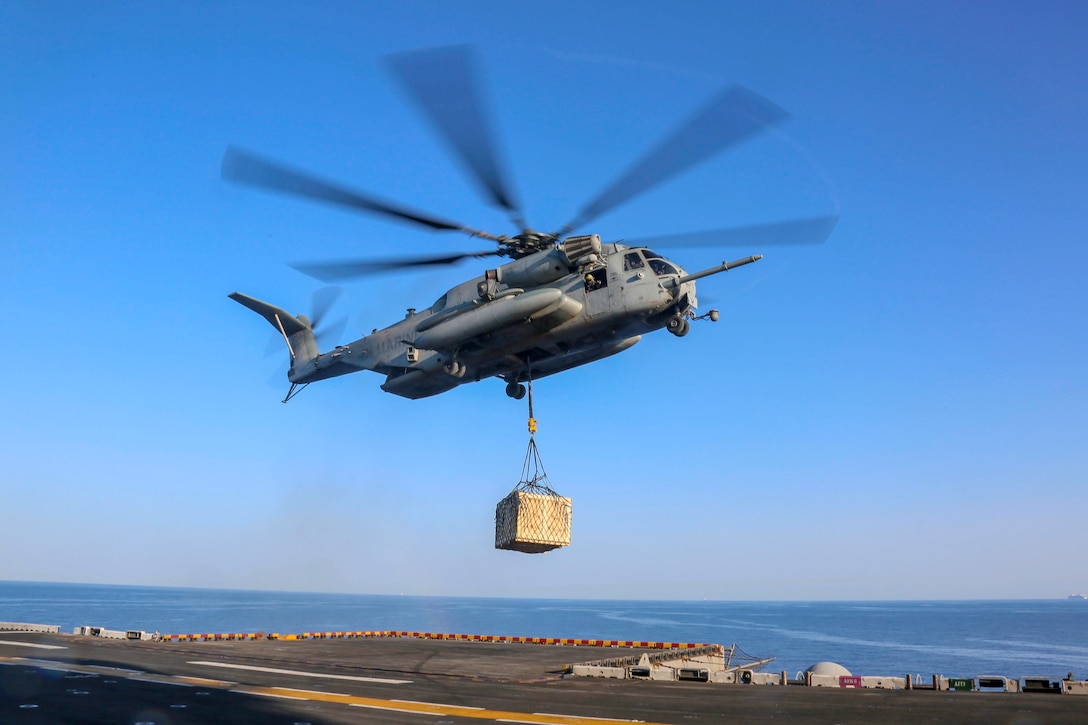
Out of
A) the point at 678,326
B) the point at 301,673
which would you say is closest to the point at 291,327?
the point at 301,673

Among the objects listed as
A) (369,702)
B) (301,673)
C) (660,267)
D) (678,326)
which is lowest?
(301,673)

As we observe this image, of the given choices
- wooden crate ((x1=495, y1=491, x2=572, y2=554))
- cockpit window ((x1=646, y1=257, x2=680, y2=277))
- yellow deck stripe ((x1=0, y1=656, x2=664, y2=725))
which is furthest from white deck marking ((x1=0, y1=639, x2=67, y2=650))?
cockpit window ((x1=646, y1=257, x2=680, y2=277))

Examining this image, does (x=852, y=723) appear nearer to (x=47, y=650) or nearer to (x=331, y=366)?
(x=331, y=366)

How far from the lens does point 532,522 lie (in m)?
20.0

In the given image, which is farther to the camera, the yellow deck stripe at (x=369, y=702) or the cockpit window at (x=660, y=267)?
the cockpit window at (x=660, y=267)

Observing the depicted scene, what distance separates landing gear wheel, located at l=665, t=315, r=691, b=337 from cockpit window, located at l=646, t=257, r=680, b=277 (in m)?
1.29

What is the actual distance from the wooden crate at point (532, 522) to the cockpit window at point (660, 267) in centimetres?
684

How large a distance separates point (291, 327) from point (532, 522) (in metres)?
16.9

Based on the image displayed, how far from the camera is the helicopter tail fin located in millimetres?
31391

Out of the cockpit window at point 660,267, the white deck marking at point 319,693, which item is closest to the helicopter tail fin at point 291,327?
the white deck marking at point 319,693

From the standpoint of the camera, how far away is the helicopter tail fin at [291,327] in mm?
31391

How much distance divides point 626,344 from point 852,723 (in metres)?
12.1

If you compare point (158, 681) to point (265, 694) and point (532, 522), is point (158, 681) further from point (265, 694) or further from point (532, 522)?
point (532, 522)

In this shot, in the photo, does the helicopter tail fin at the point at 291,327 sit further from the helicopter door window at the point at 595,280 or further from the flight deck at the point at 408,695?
the helicopter door window at the point at 595,280
